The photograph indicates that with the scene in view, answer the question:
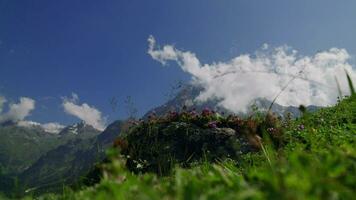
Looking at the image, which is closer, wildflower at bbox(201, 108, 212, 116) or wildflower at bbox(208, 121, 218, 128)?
wildflower at bbox(208, 121, 218, 128)

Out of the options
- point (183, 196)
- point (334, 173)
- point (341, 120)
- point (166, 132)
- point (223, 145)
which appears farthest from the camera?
point (166, 132)

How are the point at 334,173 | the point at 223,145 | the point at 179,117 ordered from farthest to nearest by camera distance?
the point at 179,117
the point at 223,145
the point at 334,173

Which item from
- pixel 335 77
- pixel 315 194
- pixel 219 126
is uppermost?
pixel 219 126

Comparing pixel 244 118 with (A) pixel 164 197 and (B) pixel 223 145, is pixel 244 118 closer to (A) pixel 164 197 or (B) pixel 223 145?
(B) pixel 223 145

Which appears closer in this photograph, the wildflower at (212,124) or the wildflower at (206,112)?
the wildflower at (212,124)

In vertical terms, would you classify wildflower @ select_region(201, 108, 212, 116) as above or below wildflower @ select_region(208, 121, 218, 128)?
above

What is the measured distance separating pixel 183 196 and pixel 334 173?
2.35 feet

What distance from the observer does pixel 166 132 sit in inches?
782

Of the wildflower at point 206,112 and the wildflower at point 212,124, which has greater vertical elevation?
the wildflower at point 206,112

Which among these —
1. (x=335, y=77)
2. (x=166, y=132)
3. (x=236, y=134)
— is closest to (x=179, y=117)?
(x=166, y=132)

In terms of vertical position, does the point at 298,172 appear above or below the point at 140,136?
below

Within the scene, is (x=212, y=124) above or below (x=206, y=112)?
below

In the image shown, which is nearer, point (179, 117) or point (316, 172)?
point (316, 172)

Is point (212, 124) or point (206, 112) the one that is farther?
point (206, 112)
